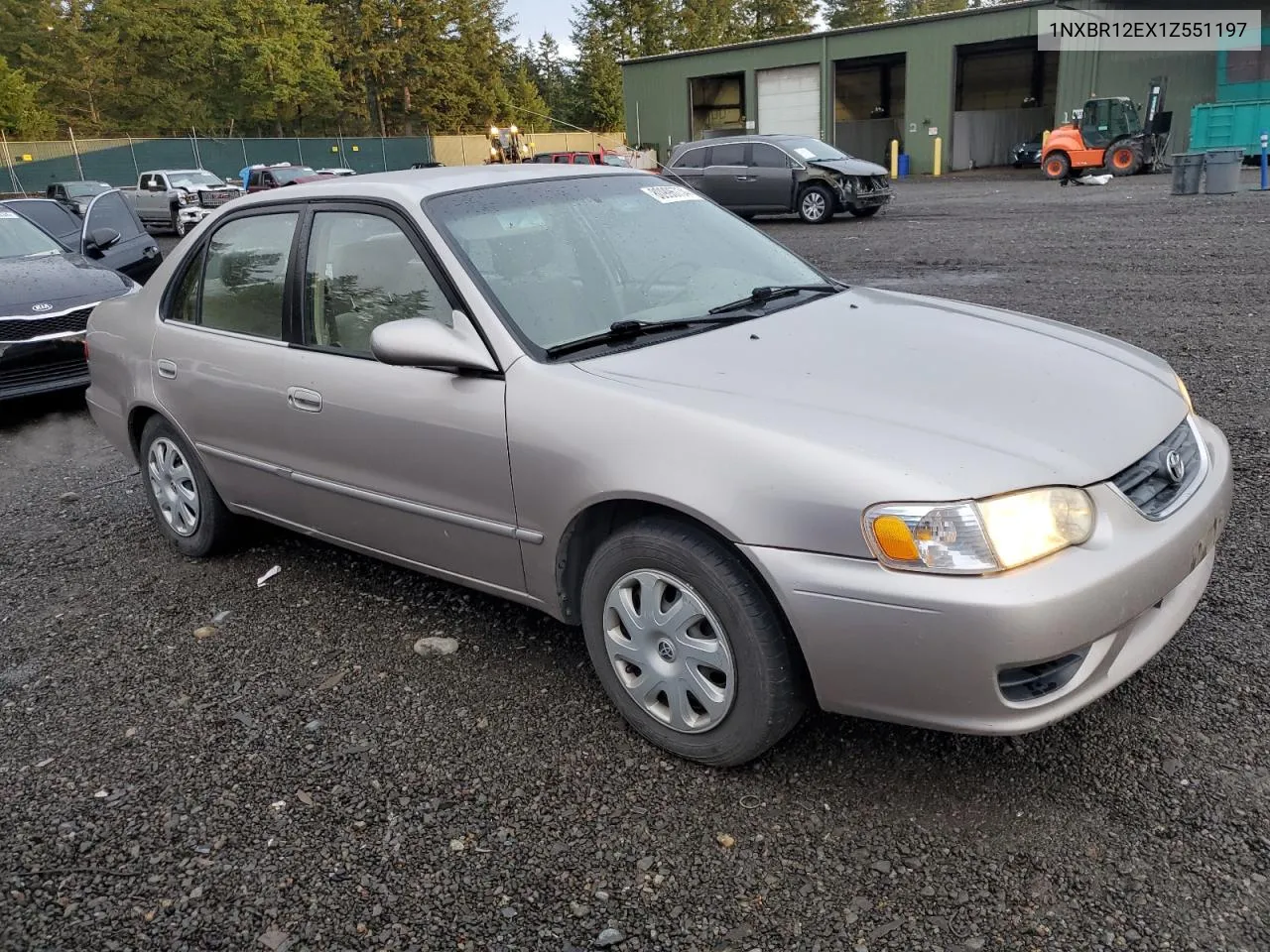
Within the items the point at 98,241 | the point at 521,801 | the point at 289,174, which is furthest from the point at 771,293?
the point at 289,174

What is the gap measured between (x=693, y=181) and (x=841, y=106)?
1186 inches

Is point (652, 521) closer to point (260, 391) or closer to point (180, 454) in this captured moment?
point (260, 391)

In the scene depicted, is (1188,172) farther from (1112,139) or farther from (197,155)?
(197,155)

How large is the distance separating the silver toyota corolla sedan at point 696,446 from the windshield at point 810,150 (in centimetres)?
1584

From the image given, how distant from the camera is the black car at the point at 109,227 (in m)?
10.2

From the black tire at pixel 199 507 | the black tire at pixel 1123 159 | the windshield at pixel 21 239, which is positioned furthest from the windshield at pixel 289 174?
the black tire at pixel 199 507

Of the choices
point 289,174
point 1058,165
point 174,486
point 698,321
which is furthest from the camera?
point 1058,165

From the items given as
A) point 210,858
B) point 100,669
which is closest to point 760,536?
point 210,858

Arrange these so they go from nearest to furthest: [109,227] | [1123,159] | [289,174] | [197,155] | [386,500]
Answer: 1. [386,500]
2. [109,227]
3. [289,174]
4. [1123,159]
5. [197,155]

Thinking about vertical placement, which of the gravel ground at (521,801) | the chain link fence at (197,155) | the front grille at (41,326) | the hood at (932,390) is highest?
the chain link fence at (197,155)

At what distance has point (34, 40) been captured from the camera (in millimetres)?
55562

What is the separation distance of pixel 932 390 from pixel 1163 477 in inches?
24.9

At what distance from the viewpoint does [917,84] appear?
115ft

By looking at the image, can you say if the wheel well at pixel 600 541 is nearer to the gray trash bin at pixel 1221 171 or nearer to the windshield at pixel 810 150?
the windshield at pixel 810 150
